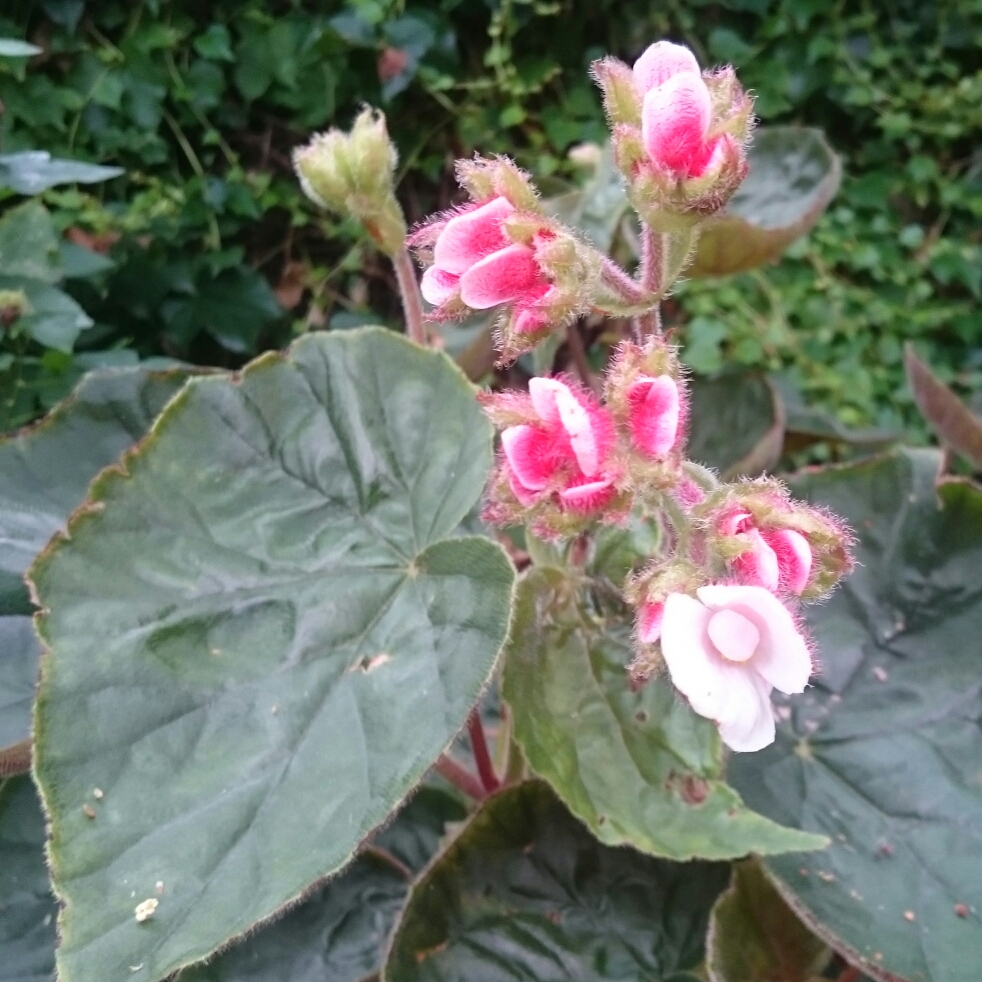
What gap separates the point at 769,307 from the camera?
1.67m

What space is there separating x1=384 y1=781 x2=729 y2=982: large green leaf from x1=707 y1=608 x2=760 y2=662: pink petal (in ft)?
1.07

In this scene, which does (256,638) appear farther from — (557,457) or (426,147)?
(426,147)

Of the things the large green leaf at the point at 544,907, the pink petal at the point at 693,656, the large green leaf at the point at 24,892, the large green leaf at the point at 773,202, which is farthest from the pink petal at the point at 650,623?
the large green leaf at the point at 773,202

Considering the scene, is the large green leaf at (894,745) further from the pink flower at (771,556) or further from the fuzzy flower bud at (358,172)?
the fuzzy flower bud at (358,172)

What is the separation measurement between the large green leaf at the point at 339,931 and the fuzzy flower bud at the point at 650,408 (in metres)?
0.42

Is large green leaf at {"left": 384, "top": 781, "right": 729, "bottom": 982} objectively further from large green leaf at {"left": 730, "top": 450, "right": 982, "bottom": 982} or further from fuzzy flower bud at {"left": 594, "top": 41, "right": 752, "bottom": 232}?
fuzzy flower bud at {"left": 594, "top": 41, "right": 752, "bottom": 232}

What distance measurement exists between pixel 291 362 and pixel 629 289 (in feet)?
0.90

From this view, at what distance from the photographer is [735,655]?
18.2 inches

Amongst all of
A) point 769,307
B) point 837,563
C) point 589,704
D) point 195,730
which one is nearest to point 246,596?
point 195,730

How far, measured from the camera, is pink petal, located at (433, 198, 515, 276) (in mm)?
530

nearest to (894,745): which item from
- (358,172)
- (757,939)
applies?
(757,939)

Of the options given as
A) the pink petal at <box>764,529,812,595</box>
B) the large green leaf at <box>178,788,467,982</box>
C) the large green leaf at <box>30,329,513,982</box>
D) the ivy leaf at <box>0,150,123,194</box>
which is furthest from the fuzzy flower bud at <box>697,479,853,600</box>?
the ivy leaf at <box>0,150,123,194</box>

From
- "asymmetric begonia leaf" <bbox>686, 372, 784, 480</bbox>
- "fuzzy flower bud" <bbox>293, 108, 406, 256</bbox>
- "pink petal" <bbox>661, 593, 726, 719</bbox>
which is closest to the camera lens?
"pink petal" <bbox>661, 593, 726, 719</bbox>

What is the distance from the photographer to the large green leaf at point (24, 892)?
2.26ft
